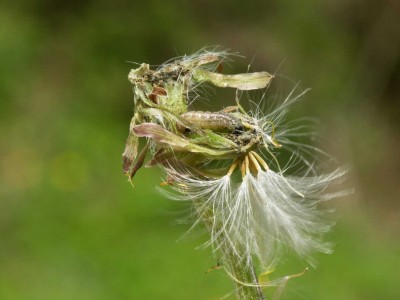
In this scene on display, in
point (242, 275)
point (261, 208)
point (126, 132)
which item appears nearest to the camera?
point (242, 275)

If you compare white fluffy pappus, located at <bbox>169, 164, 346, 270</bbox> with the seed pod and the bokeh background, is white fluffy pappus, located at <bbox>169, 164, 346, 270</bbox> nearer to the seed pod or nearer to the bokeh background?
the seed pod

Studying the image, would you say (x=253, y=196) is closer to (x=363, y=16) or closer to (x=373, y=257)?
(x=373, y=257)

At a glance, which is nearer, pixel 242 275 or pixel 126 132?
pixel 242 275

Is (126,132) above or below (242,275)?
below

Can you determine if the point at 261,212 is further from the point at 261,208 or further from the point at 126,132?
the point at 126,132

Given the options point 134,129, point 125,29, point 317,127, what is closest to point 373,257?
point 317,127

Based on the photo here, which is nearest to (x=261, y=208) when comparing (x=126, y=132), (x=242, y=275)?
(x=242, y=275)

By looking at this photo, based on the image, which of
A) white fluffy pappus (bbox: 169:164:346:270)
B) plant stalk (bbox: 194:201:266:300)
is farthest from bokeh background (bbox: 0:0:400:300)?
plant stalk (bbox: 194:201:266:300)

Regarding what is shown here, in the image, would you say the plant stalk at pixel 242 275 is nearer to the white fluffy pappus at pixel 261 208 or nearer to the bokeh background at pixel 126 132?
the white fluffy pappus at pixel 261 208

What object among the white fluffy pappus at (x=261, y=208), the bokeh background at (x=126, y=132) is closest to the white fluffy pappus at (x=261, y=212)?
the white fluffy pappus at (x=261, y=208)
